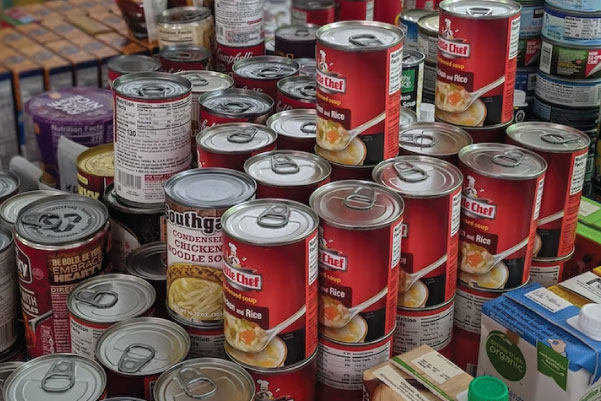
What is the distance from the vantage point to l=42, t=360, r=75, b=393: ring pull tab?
1386mm

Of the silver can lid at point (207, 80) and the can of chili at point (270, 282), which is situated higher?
the silver can lid at point (207, 80)

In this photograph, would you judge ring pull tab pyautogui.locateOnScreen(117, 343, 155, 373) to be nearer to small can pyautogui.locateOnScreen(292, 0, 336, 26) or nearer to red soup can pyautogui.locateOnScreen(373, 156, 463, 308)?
red soup can pyautogui.locateOnScreen(373, 156, 463, 308)

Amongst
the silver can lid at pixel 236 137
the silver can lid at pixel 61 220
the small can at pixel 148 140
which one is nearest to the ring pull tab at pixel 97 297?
the silver can lid at pixel 61 220

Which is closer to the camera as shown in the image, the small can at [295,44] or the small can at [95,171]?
the small can at [95,171]

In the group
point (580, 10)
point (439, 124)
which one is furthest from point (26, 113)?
point (580, 10)

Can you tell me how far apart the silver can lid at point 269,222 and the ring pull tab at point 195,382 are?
0.25 m

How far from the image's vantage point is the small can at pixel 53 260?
5.38 feet

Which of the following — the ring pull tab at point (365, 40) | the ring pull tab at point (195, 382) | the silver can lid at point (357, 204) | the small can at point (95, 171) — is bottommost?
the ring pull tab at point (195, 382)

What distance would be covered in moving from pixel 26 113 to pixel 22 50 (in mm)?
465

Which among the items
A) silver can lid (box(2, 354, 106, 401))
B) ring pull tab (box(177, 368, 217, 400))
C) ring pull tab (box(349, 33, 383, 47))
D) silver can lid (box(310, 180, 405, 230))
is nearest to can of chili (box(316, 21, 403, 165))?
ring pull tab (box(349, 33, 383, 47))

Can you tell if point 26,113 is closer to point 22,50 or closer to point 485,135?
point 22,50

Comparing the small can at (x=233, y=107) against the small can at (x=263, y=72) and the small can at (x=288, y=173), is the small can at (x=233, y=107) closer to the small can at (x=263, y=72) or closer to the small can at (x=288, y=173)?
the small can at (x=263, y=72)

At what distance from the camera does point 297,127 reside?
1.89 m

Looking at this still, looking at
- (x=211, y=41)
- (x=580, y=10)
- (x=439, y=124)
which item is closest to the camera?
(x=439, y=124)
